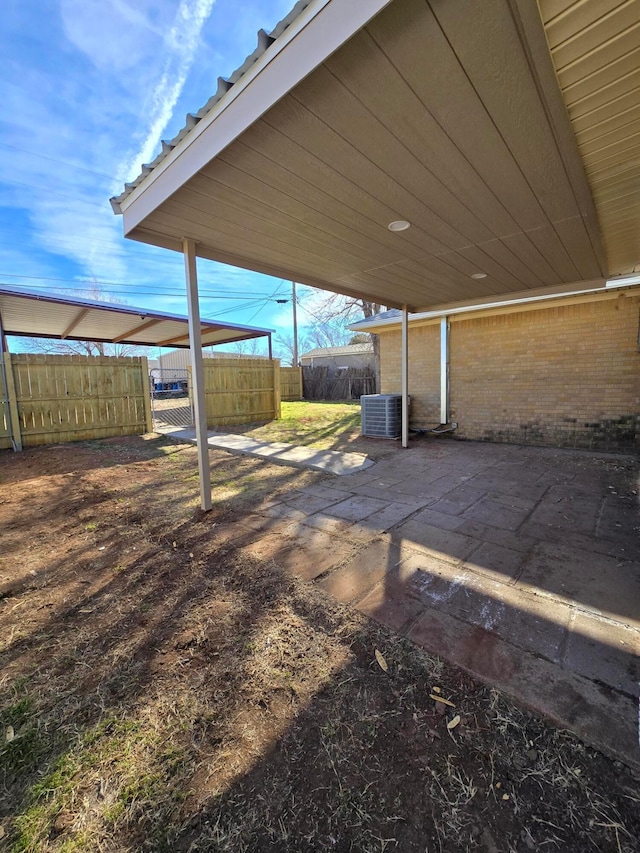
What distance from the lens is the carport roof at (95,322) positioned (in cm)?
681

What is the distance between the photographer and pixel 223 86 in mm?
1748

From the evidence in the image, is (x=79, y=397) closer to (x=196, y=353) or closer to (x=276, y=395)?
(x=276, y=395)

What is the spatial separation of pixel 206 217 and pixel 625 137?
280 centimetres

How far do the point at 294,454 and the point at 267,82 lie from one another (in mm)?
4724

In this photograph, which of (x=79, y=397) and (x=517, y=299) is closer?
(x=517, y=299)

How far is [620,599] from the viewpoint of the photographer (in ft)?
6.39

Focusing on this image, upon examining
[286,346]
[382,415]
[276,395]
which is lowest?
[382,415]

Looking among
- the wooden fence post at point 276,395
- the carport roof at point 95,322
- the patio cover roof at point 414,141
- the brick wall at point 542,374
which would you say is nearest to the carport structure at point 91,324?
the carport roof at point 95,322

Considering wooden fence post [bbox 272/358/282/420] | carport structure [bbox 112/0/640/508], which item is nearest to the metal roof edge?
wooden fence post [bbox 272/358/282/420]

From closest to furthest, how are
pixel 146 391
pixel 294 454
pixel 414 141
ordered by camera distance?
pixel 414 141, pixel 294 454, pixel 146 391

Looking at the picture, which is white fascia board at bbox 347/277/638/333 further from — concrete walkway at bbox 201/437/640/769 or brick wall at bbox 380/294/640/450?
concrete walkway at bbox 201/437/640/769

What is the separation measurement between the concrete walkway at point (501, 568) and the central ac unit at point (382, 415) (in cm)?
278

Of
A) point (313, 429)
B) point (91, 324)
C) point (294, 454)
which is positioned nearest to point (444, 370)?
point (313, 429)

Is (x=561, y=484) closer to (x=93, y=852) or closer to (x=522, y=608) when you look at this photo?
(x=522, y=608)
